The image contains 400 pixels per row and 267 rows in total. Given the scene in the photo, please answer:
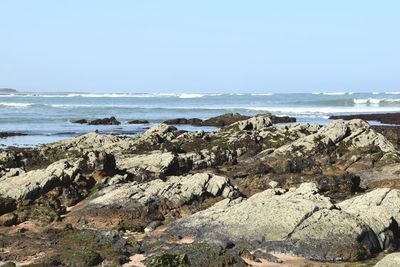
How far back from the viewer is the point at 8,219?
16125mm

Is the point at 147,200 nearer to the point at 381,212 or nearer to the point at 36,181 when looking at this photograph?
the point at 36,181

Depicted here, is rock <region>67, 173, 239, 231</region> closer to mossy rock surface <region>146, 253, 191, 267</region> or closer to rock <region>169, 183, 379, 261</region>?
rock <region>169, 183, 379, 261</region>

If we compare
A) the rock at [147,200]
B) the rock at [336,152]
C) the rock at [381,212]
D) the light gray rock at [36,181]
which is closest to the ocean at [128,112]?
the light gray rock at [36,181]

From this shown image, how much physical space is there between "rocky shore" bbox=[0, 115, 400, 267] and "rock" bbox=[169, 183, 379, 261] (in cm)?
2

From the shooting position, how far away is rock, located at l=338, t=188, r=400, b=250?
13602 millimetres

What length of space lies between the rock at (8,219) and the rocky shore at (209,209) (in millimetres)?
50

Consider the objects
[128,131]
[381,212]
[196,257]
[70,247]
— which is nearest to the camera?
[196,257]

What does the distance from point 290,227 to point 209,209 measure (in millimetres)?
2529

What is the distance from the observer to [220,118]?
53.0m

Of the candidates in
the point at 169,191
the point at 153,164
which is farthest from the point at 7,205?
the point at 153,164

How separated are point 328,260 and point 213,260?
248 cm

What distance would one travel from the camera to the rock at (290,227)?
12.9 m

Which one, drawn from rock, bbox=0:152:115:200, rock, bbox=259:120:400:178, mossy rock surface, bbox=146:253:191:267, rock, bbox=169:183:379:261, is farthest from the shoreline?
mossy rock surface, bbox=146:253:191:267

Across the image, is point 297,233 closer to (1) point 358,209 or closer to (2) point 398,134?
(1) point 358,209
